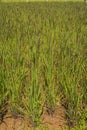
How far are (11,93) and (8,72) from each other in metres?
0.25

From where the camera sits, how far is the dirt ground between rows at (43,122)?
2654 mm

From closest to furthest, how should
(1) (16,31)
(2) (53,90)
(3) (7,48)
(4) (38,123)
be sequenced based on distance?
(4) (38,123) < (2) (53,90) < (3) (7,48) < (1) (16,31)

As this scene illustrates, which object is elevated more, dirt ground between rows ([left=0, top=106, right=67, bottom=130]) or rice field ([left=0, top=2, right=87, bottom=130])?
rice field ([left=0, top=2, right=87, bottom=130])

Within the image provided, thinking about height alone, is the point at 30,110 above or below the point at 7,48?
below

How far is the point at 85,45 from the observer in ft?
13.8

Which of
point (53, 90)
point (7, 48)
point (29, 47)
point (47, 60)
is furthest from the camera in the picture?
point (29, 47)

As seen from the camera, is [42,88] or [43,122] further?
[42,88]

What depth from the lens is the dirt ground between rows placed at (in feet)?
8.71

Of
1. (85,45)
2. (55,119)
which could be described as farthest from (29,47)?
(55,119)

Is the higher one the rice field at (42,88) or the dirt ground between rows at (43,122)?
the rice field at (42,88)

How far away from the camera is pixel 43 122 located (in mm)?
2707

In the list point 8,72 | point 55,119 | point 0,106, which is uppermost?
point 8,72

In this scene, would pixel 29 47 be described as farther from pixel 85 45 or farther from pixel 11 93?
pixel 11 93

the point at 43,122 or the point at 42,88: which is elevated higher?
the point at 42,88
